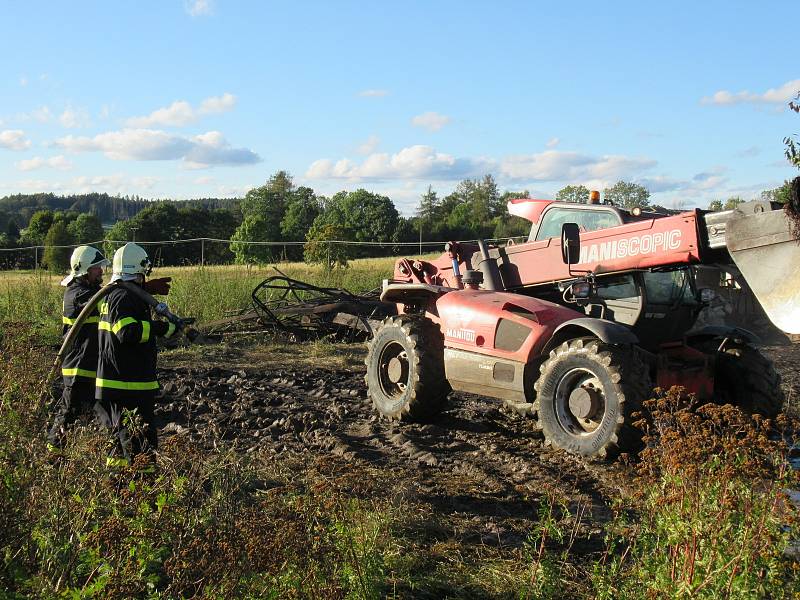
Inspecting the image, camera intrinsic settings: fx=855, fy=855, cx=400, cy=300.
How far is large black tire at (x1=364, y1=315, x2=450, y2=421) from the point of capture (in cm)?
876

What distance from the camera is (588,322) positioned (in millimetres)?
7473

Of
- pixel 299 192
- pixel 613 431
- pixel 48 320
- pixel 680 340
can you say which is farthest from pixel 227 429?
pixel 299 192

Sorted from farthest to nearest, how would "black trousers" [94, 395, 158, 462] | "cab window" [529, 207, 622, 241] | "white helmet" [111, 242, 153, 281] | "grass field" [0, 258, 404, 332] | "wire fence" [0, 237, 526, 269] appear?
"wire fence" [0, 237, 526, 269] → "grass field" [0, 258, 404, 332] → "cab window" [529, 207, 622, 241] → "white helmet" [111, 242, 153, 281] → "black trousers" [94, 395, 158, 462]

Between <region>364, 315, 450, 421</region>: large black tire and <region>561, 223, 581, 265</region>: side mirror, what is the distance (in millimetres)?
1593

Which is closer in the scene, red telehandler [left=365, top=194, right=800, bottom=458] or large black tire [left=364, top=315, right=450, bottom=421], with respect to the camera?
red telehandler [left=365, top=194, right=800, bottom=458]

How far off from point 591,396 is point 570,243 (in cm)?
157

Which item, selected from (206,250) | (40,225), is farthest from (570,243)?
(40,225)

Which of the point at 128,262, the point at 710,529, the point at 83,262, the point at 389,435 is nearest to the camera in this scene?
the point at 710,529

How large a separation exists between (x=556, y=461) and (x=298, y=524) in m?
4.16

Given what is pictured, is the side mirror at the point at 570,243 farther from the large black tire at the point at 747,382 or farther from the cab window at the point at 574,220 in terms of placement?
the large black tire at the point at 747,382

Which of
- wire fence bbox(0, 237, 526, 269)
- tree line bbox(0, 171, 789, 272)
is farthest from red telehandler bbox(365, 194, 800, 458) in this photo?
tree line bbox(0, 171, 789, 272)

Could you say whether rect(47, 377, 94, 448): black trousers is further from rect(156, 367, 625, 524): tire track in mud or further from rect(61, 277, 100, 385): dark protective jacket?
rect(156, 367, 625, 524): tire track in mud

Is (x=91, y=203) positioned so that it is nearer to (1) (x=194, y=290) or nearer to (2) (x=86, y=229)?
(2) (x=86, y=229)

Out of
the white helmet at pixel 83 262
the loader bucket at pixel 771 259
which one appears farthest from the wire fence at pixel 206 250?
the loader bucket at pixel 771 259
